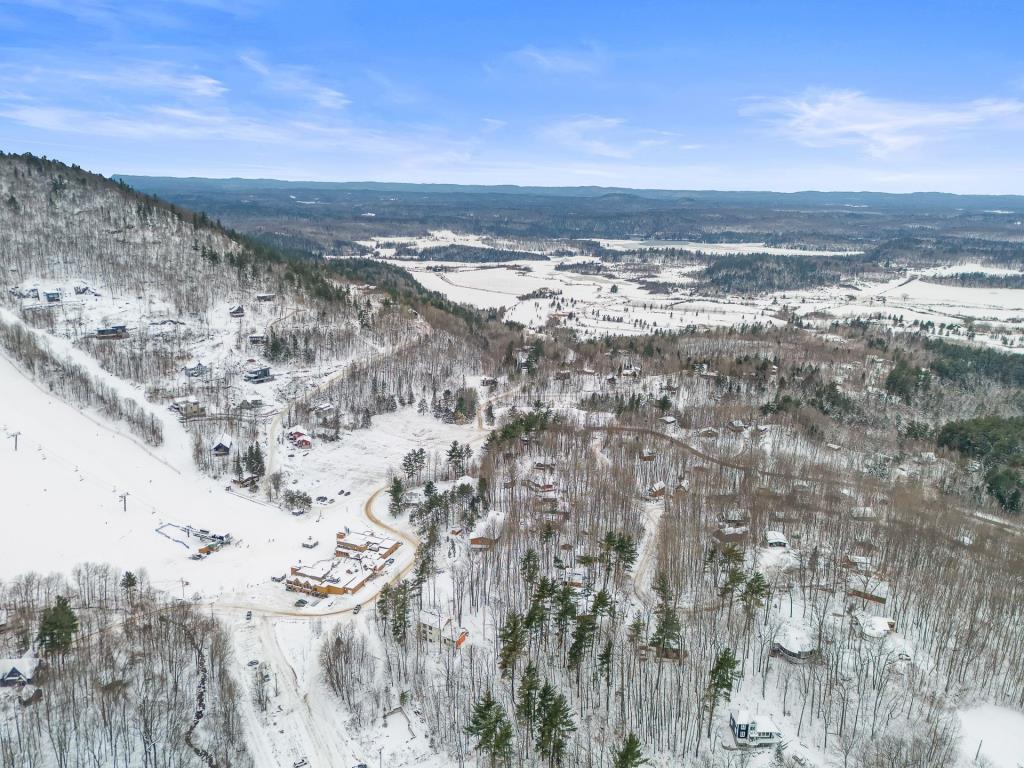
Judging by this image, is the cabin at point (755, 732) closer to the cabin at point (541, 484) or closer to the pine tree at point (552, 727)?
the pine tree at point (552, 727)

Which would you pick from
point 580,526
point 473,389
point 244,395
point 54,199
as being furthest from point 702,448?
point 54,199

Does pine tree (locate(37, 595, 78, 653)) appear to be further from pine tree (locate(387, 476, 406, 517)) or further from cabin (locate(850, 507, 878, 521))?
cabin (locate(850, 507, 878, 521))

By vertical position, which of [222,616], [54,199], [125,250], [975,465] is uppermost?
[54,199]

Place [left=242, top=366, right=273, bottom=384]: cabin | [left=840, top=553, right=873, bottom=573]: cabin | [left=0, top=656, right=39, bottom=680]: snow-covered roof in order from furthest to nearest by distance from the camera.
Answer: [left=242, top=366, right=273, bottom=384]: cabin → [left=840, top=553, right=873, bottom=573]: cabin → [left=0, top=656, right=39, bottom=680]: snow-covered roof

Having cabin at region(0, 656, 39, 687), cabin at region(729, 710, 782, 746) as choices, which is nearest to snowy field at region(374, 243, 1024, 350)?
cabin at region(729, 710, 782, 746)

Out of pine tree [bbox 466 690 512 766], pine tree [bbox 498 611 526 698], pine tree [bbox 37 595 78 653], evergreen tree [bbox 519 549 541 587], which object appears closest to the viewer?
pine tree [bbox 466 690 512 766]

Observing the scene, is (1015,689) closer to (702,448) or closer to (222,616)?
(702,448)

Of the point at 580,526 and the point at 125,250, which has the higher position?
the point at 125,250

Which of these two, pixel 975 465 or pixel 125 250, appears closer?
pixel 975 465
